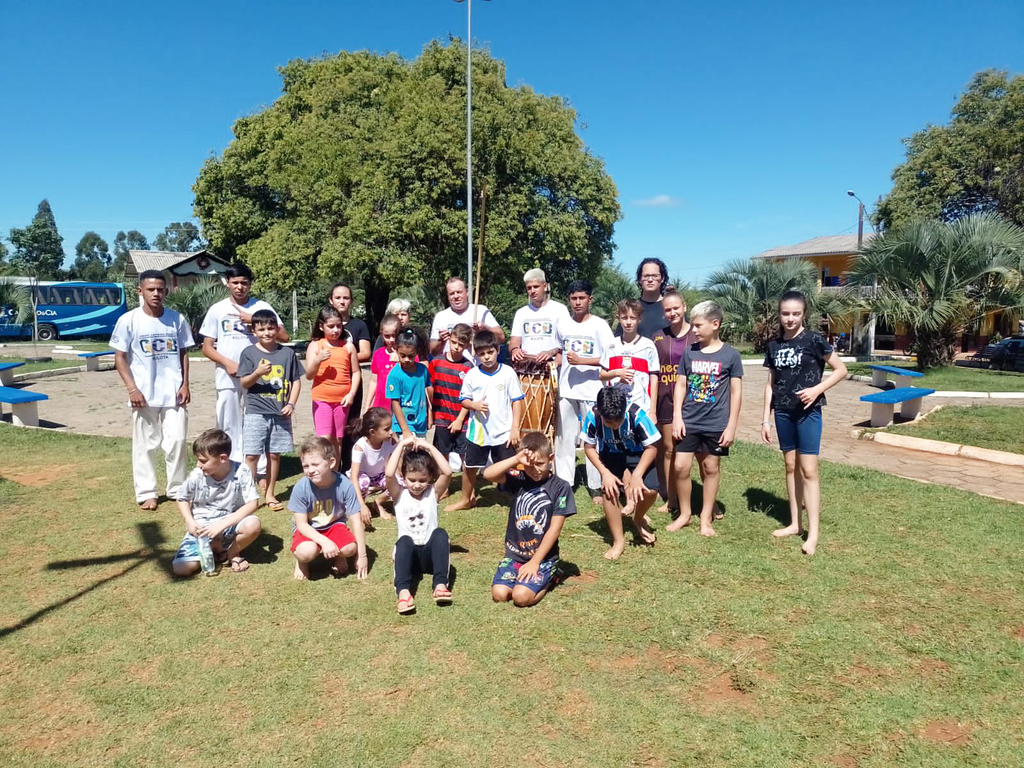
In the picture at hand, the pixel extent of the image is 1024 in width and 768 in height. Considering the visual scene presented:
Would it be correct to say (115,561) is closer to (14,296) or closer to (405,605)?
(405,605)

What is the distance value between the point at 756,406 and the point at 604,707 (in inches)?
419

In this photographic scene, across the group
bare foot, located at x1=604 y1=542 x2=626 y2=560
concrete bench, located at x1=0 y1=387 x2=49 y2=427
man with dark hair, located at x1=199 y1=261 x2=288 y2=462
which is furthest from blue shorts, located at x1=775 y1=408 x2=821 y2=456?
concrete bench, located at x1=0 y1=387 x2=49 y2=427

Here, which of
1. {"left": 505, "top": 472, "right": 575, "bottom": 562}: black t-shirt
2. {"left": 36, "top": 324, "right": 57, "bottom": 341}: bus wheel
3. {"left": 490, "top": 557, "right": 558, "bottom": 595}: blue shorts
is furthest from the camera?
{"left": 36, "top": 324, "right": 57, "bottom": 341}: bus wheel

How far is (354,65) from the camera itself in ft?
79.1

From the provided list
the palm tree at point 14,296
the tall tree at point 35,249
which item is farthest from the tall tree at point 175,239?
the palm tree at point 14,296

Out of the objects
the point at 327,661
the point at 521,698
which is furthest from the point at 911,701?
the point at 327,661

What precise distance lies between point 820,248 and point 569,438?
40.6m

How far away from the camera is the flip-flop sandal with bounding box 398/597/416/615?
3.82 metres

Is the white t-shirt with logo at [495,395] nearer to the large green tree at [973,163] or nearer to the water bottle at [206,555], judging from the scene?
the water bottle at [206,555]

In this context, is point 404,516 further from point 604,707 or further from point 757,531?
point 757,531

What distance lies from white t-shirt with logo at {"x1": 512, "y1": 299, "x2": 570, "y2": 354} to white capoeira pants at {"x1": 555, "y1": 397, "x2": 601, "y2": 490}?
1.59 feet

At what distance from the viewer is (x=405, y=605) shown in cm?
383

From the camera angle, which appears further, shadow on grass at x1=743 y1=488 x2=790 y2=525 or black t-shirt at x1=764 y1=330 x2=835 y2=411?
shadow on grass at x1=743 y1=488 x2=790 y2=525

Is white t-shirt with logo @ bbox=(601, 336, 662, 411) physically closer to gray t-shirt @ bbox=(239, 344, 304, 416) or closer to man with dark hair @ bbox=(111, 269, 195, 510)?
gray t-shirt @ bbox=(239, 344, 304, 416)
